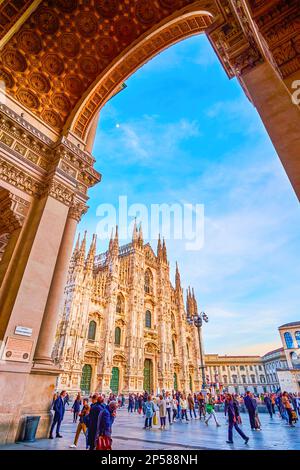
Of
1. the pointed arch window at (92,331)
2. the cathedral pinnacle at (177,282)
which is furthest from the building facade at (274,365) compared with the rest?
the pointed arch window at (92,331)

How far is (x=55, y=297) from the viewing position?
6.77 m

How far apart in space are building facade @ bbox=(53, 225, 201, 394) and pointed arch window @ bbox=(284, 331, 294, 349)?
18.4m

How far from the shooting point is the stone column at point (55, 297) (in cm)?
610

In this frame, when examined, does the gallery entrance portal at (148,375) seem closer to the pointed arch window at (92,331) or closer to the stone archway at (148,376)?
the stone archway at (148,376)

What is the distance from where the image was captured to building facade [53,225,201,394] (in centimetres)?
2498

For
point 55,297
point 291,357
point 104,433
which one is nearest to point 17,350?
point 55,297

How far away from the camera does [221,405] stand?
20625mm

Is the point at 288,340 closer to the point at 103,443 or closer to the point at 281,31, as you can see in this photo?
the point at 103,443

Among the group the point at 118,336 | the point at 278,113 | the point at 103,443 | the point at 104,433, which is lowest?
the point at 103,443

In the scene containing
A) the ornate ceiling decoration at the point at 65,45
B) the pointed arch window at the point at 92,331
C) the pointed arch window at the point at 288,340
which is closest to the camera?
the ornate ceiling decoration at the point at 65,45

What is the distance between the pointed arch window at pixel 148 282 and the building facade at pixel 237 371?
43.6 meters

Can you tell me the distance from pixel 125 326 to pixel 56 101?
93.9 ft

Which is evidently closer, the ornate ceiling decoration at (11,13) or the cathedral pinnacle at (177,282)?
the ornate ceiling decoration at (11,13)
